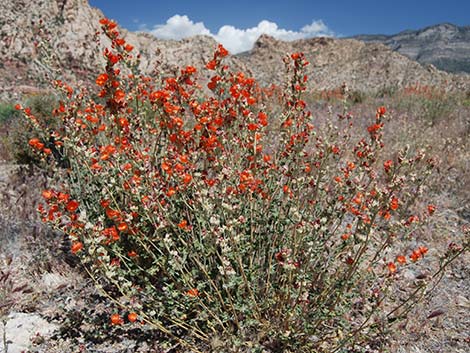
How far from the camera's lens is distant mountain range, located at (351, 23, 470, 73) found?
489ft

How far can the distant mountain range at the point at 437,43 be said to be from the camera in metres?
149

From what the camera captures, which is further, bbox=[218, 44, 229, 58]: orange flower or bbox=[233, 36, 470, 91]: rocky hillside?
bbox=[233, 36, 470, 91]: rocky hillside

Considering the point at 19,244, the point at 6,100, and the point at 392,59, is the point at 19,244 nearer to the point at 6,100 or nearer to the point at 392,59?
the point at 6,100

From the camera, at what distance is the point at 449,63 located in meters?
146

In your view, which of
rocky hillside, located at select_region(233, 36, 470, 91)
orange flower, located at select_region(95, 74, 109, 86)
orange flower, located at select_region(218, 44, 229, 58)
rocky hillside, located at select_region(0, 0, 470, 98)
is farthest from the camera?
rocky hillside, located at select_region(233, 36, 470, 91)

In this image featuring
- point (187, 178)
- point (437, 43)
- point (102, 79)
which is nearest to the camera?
point (187, 178)

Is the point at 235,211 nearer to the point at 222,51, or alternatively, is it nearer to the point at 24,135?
the point at 222,51

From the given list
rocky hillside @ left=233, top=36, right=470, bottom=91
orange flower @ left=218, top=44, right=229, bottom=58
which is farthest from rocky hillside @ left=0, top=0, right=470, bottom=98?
orange flower @ left=218, top=44, right=229, bottom=58

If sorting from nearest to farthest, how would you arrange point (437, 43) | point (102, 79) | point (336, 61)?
point (102, 79) → point (336, 61) → point (437, 43)

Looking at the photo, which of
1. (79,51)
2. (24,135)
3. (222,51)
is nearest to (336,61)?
(79,51)

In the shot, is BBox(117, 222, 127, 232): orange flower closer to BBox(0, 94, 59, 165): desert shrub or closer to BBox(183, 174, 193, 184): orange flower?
BBox(183, 174, 193, 184): orange flower

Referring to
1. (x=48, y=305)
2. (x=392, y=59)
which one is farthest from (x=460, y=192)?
(x=392, y=59)

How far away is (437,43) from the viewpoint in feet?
569

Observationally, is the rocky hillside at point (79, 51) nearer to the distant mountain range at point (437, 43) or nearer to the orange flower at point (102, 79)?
the orange flower at point (102, 79)
